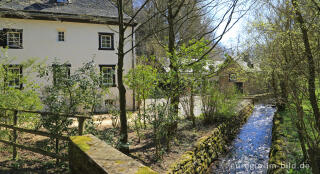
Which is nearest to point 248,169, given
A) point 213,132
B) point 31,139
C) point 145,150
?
point 213,132

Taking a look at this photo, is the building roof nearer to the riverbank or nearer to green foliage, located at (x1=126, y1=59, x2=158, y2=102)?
green foliage, located at (x1=126, y1=59, x2=158, y2=102)

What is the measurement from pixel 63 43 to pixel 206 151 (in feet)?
33.4

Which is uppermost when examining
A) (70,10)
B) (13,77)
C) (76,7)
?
(76,7)

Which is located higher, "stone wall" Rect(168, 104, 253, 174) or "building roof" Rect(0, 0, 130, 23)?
"building roof" Rect(0, 0, 130, 23)

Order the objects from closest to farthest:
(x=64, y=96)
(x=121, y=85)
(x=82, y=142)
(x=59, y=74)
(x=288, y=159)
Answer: (x=82, y=142) < (x=59, y=74) < (x=64, y=96) < (x=121, y=85) < (x=288, y=159)

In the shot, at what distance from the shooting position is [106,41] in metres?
13.7

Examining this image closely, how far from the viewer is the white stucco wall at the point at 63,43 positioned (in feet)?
38.8

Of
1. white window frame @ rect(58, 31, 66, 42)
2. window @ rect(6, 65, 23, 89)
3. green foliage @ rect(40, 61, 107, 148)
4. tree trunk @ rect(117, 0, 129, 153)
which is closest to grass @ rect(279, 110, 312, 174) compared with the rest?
tree trunk @ rect(117, 0, 129, 153)

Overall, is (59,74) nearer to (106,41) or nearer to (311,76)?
(311,76)

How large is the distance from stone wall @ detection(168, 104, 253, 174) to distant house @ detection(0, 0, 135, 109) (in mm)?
6113

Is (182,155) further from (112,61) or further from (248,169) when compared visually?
(112,61)

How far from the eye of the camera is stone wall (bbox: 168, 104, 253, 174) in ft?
15.6

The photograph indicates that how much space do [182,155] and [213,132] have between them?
2.48m

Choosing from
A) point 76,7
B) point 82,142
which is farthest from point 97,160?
point 76,7
